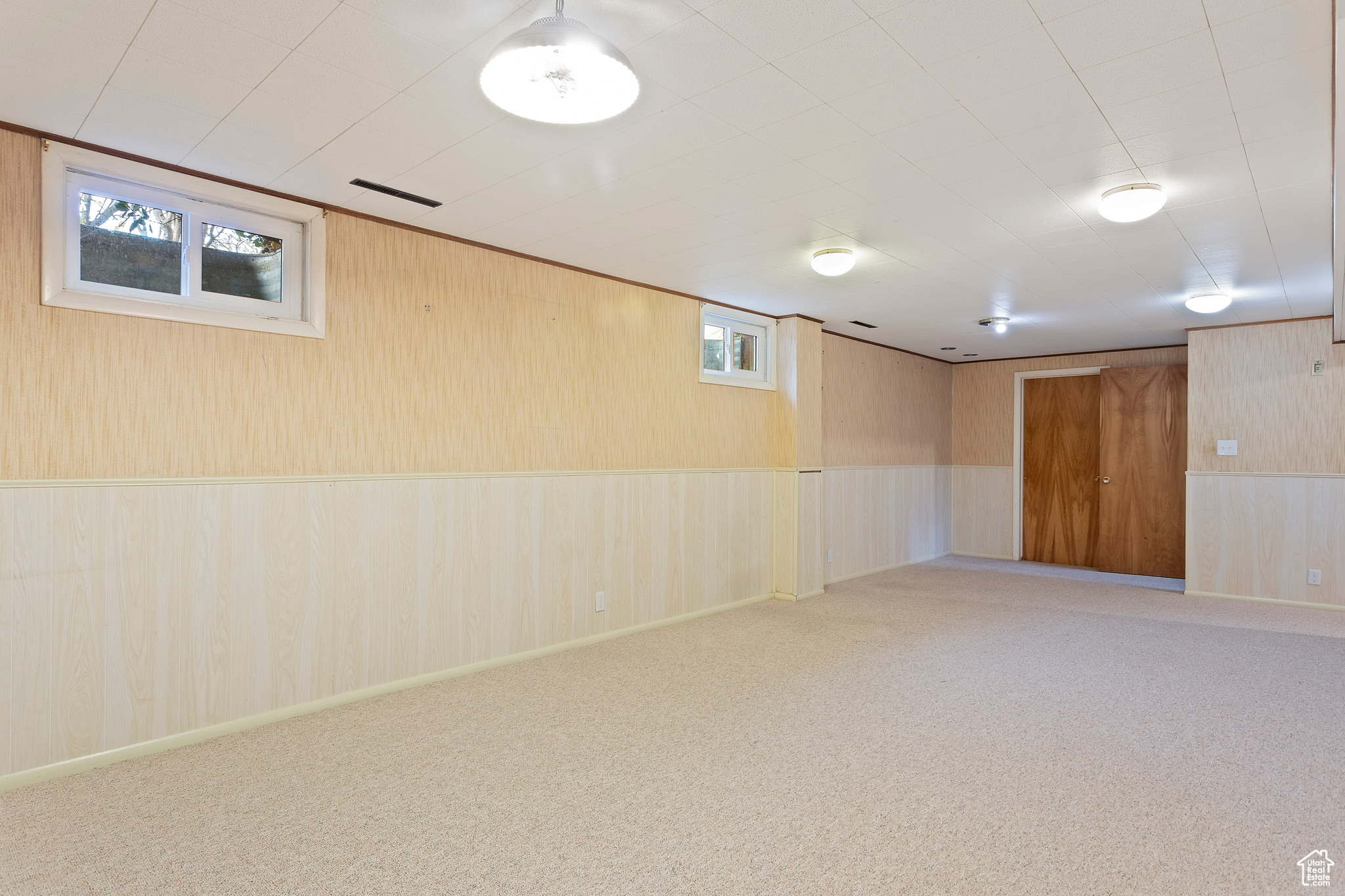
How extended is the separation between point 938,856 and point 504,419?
10.1 feet

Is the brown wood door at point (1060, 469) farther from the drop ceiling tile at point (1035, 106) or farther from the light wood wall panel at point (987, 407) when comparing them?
the drop ceiling tile at point (1035, 106)

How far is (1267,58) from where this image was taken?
2.17 m

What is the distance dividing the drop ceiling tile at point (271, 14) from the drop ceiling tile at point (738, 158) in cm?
139

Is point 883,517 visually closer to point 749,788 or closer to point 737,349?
point 737,349

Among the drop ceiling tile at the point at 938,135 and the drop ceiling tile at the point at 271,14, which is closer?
the drop ceiling tile at the point at 271,14

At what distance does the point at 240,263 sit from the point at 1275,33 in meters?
3.92

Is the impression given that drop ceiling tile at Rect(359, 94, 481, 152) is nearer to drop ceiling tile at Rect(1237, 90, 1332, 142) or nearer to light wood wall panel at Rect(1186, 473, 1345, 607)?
drop ceiling tile at Rect(1237, 90, 1332, 142)

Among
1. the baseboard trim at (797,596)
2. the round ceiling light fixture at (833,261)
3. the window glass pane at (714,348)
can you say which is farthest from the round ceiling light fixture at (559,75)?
the baseboard trim at (797,596)

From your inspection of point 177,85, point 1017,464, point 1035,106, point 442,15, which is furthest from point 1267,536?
point 177,85

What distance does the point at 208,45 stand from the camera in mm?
2176

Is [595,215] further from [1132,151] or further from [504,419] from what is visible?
[1132,151]

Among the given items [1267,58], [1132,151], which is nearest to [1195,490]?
[1132,151]

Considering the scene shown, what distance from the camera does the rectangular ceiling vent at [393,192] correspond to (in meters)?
3.26

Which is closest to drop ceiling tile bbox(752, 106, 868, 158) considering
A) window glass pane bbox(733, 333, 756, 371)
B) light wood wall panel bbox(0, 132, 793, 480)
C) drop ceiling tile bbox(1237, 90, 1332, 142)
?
drop ceiling tile bbox(1237, 90, 1332, 142)
